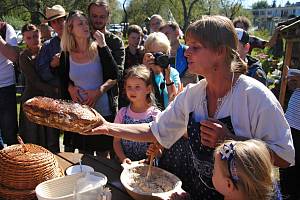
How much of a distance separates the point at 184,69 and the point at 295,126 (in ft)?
4.55

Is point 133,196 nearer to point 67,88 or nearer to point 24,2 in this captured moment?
point 67,88

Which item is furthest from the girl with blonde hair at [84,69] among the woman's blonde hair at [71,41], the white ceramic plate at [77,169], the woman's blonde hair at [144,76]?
the white ceramic plate at [77,169]

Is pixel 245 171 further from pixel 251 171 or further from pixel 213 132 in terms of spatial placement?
pixel 213 132

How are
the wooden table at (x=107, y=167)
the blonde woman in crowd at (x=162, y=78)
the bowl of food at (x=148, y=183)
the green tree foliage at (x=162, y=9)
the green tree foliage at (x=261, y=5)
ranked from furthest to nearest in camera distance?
the green tree foliage at (x=261, y=5), the green tree foliage at (x=162, y=9), the blonde woman in crowd at (x=162, y=78), the wooden table at (x=107, y=167), the bowl of food at (x=148, y=183)

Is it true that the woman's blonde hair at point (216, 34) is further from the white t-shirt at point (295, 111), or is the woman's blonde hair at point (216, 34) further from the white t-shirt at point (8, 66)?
the white t-shirt at point (8, 66)

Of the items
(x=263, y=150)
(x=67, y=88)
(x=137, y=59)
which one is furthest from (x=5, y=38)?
(x=263, y=150)

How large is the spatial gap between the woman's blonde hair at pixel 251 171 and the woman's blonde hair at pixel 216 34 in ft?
1.54

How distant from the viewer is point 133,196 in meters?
1.76

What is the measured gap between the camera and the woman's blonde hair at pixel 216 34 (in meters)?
1.66

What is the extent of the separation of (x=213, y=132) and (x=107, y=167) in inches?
36.7

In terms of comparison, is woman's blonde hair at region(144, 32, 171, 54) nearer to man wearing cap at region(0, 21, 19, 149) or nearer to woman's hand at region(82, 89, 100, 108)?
woman's hand at region(82, 89, 100, 108)

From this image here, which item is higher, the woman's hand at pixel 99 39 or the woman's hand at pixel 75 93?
the woman's hand at pixel 99 39

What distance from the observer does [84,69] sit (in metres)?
3.30

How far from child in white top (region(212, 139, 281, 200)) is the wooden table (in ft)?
2.09
